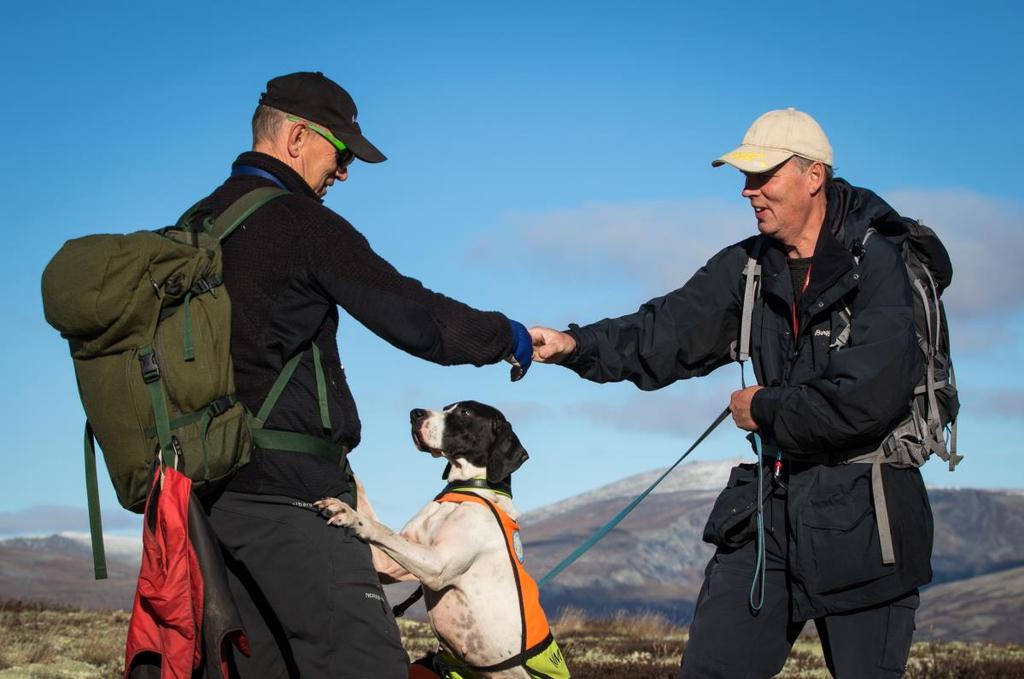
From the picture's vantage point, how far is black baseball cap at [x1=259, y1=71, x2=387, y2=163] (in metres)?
3.81

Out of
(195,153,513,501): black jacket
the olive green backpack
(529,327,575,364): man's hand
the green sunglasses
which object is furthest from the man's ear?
(529,327,575,364): man's hand

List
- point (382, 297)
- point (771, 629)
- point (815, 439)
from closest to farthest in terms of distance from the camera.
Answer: point (382, 297) → point (815, 439) → point (771, 629)

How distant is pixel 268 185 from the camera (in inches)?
146

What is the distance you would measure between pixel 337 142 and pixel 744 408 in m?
1.72

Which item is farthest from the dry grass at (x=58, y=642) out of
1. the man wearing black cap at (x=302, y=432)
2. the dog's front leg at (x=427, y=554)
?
the man wearing black cap at (x=302, y=432)

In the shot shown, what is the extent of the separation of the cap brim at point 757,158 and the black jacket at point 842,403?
0.88ft

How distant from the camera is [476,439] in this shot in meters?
5.71

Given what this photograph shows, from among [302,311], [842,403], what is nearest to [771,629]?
[842,403]

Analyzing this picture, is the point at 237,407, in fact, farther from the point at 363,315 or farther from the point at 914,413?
the point at 914,413

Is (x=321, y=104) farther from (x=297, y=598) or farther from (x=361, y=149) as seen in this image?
(x=297, y=598)

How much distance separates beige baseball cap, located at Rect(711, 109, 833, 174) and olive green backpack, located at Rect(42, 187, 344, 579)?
2.04m

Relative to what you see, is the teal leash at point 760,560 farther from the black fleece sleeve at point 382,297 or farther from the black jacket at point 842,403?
the black fleece sleeve at point 382,297

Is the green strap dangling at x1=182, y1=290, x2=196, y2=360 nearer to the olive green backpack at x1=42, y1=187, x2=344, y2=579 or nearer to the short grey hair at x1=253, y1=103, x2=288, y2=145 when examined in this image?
the olive green backpack at x1=42, y1=187, x2=344, y2=579

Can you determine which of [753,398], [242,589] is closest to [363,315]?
[242,589]
